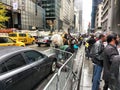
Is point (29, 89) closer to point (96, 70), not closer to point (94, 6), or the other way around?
point (96, 70)

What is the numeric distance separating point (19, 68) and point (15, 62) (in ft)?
0.64

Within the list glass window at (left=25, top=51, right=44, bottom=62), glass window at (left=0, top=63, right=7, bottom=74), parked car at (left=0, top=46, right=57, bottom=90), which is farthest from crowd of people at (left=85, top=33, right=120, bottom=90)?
glass window at (left=0, top=63, right=7, bottom=74)

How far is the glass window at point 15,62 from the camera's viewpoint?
5.12m

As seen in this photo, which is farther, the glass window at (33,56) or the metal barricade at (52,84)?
the glass window at (33,56)

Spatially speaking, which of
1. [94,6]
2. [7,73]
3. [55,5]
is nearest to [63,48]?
[7,73]

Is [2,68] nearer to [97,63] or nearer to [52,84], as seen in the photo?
[52,84]

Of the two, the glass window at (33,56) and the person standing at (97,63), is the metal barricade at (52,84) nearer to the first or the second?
the person standing at (97,63)

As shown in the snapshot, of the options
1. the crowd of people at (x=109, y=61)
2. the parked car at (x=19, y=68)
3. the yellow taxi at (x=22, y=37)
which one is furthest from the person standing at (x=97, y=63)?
the yellow taxi at (x=22, y=37)

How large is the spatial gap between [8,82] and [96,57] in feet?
7.84

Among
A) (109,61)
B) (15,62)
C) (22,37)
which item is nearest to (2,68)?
(15,62)

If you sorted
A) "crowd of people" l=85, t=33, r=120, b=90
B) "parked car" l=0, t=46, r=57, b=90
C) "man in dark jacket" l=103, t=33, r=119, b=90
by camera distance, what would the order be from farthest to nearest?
"parked car" l=0, t=46, r=57, b=90 → "man in dark jacket" l=103, t=33, r=119, b=90 → "crowd of people" l=85, t=33, r=120, b=90

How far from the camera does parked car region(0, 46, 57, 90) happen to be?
15.7 feet

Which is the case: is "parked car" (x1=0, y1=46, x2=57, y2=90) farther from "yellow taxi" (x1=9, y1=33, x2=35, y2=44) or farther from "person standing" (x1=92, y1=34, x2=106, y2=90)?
"yellow taxi" (x1=9, y1=33, x2=35, y2=44)

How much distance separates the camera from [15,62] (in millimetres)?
5434
